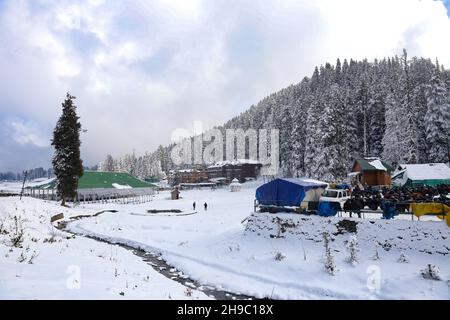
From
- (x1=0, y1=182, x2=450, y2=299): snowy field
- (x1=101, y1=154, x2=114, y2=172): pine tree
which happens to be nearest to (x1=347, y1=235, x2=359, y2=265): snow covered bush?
(x1=0, y1=182, x2=450, y2=299): snowy field

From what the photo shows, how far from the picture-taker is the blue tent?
22453 mm

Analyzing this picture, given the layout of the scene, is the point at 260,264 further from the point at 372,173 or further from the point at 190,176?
the point at 190,176

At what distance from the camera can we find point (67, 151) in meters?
43.3

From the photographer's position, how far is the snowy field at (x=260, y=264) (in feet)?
31.4

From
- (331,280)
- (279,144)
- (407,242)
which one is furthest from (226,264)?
(279,144)

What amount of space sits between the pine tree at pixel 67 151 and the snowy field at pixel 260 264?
2391 centimetres

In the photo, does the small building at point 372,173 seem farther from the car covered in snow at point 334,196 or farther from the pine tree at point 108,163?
the pine tree at point 108,163

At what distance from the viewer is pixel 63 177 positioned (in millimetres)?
42938

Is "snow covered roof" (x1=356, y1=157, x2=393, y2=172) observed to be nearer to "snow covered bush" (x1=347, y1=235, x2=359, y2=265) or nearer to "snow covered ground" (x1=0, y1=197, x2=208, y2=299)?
"snow covered bush" (x1=347, y1=235, x2=359, y2=265)
